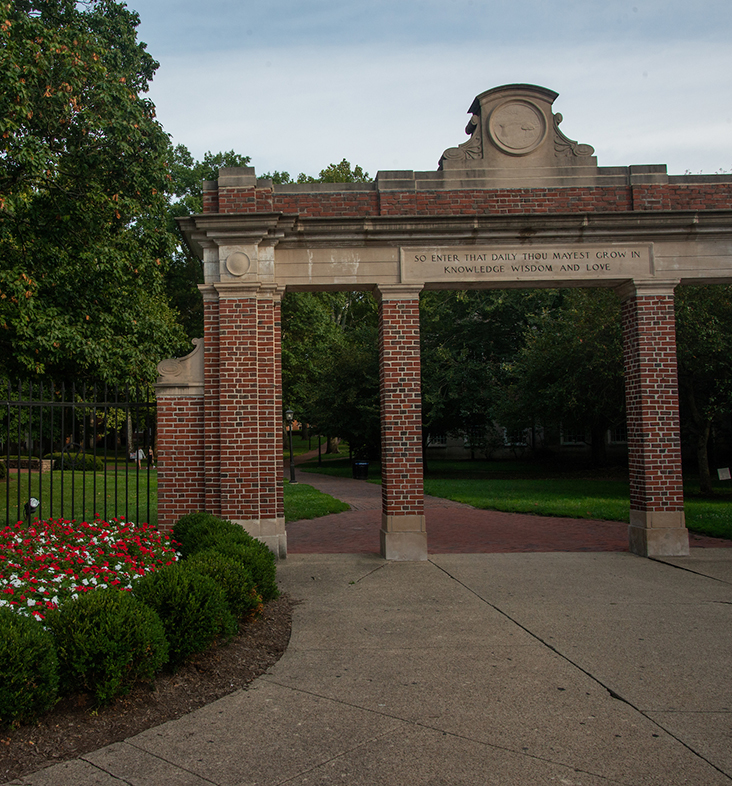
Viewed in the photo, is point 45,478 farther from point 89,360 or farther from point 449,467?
point 449,467

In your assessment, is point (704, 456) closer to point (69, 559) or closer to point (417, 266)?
point (417, 266)

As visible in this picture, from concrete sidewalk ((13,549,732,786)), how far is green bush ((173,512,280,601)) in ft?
1.63

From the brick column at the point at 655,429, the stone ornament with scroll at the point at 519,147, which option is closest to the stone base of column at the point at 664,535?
the brick column at the point at 655,429

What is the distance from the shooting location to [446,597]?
6930 mm

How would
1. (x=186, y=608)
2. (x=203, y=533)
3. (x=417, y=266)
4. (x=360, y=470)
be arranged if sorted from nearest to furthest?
(x=186, y=608), (x=203, y=533), (x=417, y=266), (x=360, y=470)

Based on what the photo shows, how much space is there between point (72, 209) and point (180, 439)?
6331 millimetres

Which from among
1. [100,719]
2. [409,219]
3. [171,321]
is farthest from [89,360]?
[171,321]

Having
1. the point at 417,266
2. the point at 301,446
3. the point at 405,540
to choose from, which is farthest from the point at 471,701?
the point at 301,446

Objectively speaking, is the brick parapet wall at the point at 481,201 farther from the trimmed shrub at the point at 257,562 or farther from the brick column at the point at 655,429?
the trimmed shrub at the point at 257,562

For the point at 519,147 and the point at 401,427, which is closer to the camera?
the point at 401,427

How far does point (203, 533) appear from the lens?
7.26 meters

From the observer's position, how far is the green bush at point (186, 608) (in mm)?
4566

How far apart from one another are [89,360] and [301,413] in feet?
83.2

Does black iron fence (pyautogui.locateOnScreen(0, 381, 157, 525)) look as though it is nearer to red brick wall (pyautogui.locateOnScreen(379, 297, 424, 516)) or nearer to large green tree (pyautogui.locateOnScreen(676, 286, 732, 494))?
red brick wall (pyautogui.locateOnScreen(379, 297, 424, 516))
